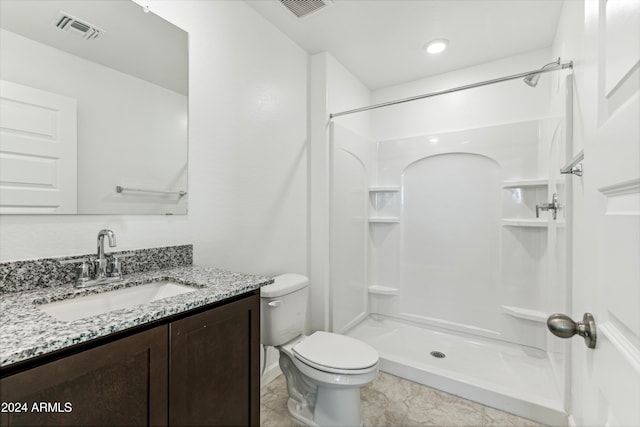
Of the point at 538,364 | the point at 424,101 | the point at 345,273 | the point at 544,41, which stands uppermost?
the point at 544,41

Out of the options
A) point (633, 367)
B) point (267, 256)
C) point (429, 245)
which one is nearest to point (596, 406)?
point (633, 367)

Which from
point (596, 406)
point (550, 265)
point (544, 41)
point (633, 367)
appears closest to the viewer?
point (633, 367)

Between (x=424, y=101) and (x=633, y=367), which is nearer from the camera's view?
(x=633, y=367)

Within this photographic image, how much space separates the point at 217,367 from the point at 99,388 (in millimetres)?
354

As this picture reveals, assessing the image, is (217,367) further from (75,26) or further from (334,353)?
(75,26)

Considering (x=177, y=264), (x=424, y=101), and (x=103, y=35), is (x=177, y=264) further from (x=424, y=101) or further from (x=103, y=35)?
(x=424, y=101)

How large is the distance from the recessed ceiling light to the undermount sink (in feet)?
7.90

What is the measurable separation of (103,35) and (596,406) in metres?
1.98

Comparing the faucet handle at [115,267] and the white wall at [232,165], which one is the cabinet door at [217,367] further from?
the white wall at [232,165]

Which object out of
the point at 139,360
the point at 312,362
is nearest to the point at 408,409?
the point at 312,362

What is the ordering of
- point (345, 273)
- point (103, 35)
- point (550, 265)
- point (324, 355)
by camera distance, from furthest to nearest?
point (345, 273)
point (550, 265)
point (324, 355)
point (103, 35)

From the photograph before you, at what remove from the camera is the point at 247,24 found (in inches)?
72.5

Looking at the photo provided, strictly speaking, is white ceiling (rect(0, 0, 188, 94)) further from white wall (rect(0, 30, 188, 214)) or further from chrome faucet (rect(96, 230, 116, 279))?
chrome faucet (rect(96, 230, 116, 279))

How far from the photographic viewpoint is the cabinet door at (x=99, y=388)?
0.59m
